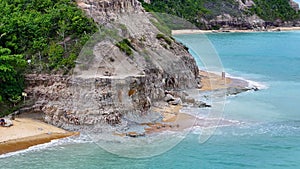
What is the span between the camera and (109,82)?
1199 inches

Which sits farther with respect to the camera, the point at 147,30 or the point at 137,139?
the point at 147,30

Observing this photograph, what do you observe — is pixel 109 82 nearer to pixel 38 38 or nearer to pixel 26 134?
pixel 26 134

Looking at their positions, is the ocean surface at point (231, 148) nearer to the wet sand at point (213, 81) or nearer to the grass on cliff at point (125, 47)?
the wet sand at point (213, 81)

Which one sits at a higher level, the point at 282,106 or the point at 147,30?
the point at 147,30

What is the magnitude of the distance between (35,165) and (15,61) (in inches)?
353

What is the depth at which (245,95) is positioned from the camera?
42.1 m

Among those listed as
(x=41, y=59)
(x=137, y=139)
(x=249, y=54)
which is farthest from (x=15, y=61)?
(x=249, y=54)

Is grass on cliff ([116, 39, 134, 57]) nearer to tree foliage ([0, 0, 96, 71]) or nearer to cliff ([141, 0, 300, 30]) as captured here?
tree foliage ([0, 0, 96, 71])

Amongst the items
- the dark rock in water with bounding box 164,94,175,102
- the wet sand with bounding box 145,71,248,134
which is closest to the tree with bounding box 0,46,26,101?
the wet sand with bounding box 145,71,248,134

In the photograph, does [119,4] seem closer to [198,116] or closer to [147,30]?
[147,30]

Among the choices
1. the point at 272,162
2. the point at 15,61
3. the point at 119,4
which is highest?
the point at 119,4

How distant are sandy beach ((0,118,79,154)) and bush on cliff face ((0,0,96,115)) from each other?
2.34 meters

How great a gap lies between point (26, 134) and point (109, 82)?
18.2 ft

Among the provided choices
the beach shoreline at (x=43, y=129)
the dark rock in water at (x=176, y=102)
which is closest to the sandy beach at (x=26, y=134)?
→ the beach shoreline at (x=43, y=129)
